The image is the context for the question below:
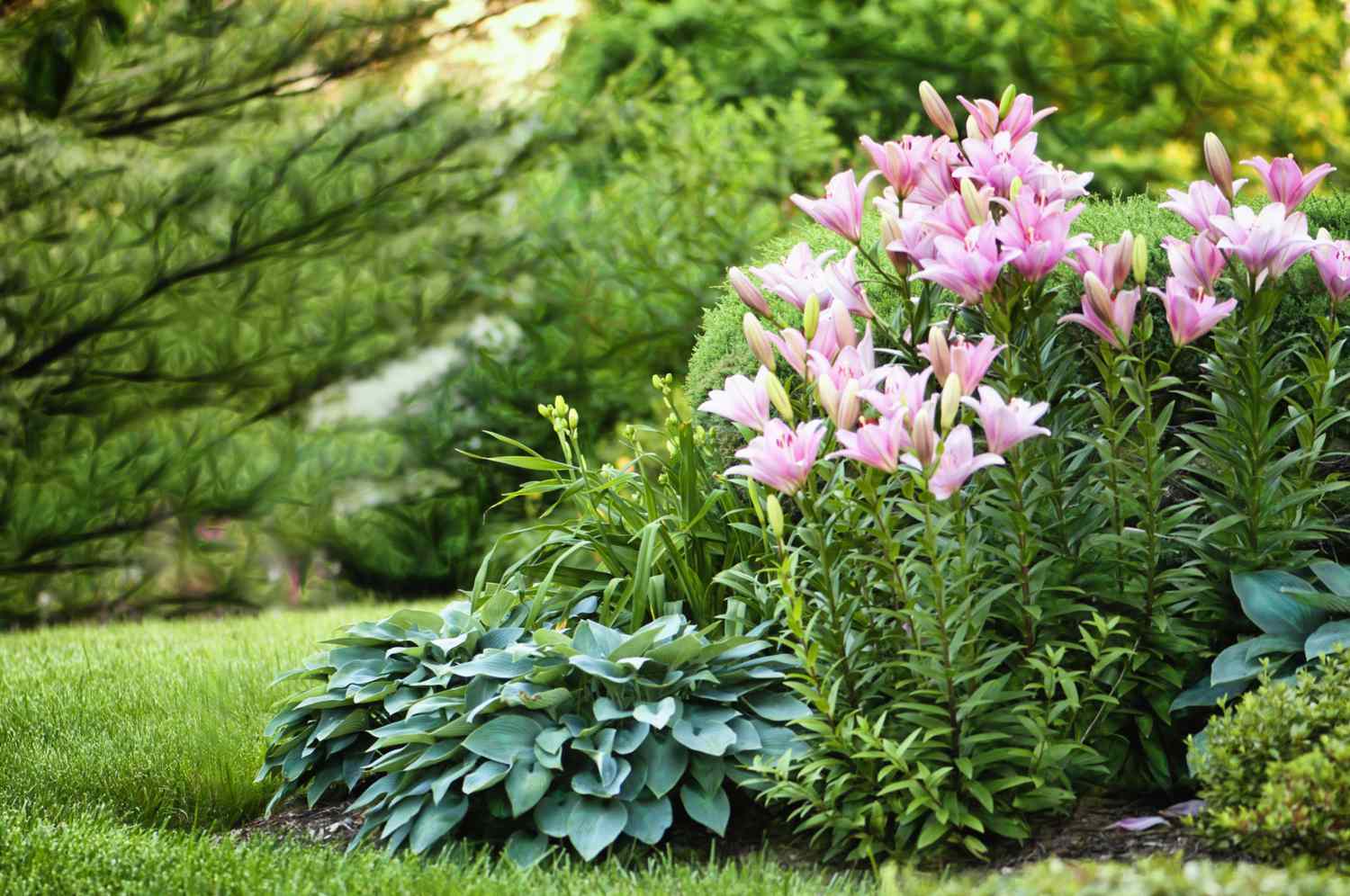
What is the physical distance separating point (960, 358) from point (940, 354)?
0.05 meters

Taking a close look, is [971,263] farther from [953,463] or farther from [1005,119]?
[1005,119]

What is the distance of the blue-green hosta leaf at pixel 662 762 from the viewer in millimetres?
2857

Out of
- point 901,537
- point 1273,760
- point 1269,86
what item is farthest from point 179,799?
point 1269,86

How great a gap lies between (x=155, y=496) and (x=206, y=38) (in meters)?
3.01

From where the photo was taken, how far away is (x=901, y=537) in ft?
8.70

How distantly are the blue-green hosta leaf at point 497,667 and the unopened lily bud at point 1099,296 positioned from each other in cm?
160

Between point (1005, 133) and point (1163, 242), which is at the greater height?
point (1005, 133)

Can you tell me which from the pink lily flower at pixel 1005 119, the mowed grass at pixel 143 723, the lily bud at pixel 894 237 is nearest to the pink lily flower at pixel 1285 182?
the pink lily flower at pixel 1005 119

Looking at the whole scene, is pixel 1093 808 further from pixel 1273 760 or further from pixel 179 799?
pixel 179 799

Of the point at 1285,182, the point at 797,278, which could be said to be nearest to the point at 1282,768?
the point at 1285,182

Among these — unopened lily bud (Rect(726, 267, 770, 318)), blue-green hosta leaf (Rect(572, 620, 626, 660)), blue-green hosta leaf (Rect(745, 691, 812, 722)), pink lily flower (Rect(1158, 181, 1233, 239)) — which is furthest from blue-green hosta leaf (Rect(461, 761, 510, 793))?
pink lily flower (Rect(1158, 181, 1233, 239))

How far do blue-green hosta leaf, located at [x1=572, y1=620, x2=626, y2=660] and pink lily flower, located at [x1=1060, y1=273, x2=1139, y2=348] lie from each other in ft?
4.45

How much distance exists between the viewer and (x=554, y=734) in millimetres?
2932

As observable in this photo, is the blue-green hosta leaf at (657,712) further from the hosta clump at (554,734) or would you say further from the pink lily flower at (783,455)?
the pink lily flower at (783,455)
